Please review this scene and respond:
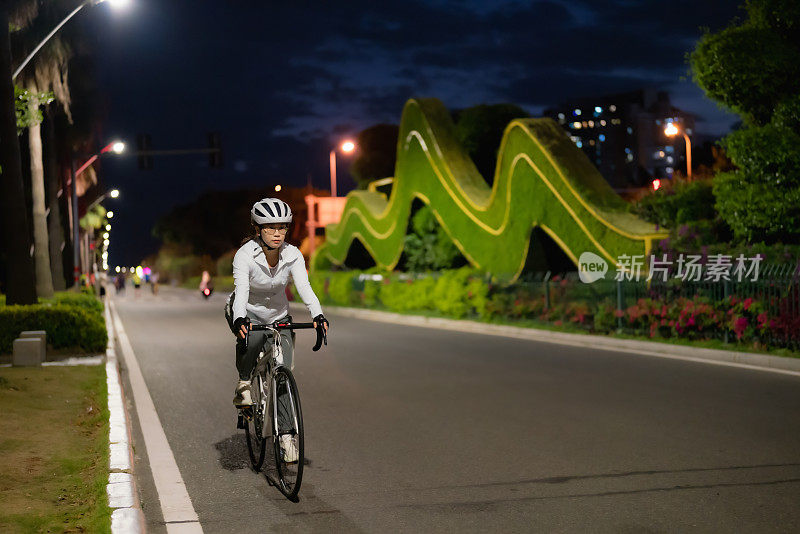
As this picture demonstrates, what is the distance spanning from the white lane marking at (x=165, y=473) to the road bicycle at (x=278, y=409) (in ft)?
2.20

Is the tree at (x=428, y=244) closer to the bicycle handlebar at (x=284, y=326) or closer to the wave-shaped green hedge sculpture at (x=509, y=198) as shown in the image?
the wave-shaped green hedge sculpture at (x=509, y=198)

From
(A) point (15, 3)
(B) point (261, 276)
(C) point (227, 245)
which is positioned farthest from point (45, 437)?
(C) point (227, 245)

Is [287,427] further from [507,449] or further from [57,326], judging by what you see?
[57,326]

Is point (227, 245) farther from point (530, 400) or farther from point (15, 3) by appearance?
point (530, 400)

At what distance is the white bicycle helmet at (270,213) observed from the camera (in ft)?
22.3

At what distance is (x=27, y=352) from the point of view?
580 inches

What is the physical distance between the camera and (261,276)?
7.03 m

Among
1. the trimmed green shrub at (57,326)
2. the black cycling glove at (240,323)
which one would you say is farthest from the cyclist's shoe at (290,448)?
the trimmed green shrub at (57,326)

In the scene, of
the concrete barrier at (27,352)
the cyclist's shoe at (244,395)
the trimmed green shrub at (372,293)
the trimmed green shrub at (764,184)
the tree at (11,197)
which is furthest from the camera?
the trimmed green shrub at (372,293)

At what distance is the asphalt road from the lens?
6.20 m

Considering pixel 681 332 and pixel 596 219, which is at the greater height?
pixel 596 219

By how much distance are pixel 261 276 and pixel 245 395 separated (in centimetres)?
100

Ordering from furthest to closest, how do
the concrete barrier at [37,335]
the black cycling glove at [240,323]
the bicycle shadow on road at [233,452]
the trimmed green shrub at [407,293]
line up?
the trimmed green shrub at [407,293] < the concrete barrier at [37,335] < the bicycle shadow on road at [233,452] < the black cycling glove at [240,323]

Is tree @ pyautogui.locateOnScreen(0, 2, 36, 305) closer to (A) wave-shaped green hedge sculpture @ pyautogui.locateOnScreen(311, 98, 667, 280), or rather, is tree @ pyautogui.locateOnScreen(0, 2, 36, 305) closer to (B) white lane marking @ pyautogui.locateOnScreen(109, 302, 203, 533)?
(B) white lane marking @ pyautogui.locateOnScreen(109, 302, 203, 533)
